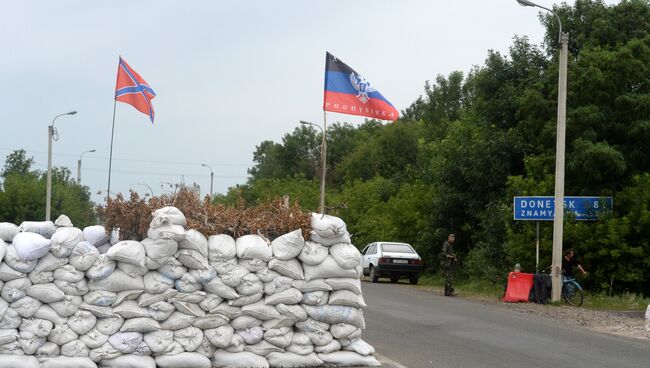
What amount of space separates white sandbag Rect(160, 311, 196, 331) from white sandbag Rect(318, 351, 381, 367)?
166cm

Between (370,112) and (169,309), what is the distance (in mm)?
6345

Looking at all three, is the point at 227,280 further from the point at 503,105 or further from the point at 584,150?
the point at 503,105

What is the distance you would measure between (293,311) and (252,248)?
35.4 inches

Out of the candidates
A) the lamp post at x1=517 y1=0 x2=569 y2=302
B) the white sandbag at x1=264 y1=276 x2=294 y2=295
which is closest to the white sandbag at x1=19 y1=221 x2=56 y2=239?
the white sandbag at x1=264 y1=276 x2=294 y2=295

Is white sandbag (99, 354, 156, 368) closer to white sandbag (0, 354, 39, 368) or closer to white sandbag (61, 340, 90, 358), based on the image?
white sandbag (61, 340, 90, 358)

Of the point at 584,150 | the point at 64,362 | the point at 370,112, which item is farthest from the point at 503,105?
the point at 64,362

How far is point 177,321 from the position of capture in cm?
1009

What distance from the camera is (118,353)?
983 centimetres

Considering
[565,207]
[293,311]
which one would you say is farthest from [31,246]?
[565,207]

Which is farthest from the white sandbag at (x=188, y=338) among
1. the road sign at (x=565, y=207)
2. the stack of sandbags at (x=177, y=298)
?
the road sign at (x=565, y=207)

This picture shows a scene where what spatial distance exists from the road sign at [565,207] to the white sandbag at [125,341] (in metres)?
17.2

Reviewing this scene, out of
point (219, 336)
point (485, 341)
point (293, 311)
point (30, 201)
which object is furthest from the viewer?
point (30, 201)

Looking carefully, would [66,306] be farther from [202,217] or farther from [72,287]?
[202,217]

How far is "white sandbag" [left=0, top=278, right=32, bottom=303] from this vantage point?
9.53m
